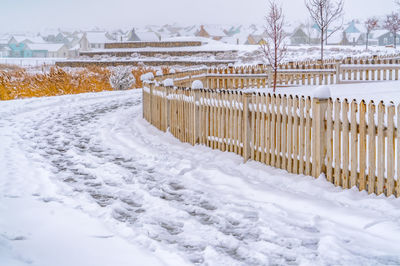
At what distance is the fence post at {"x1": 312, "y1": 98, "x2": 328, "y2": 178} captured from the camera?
7.38 metres

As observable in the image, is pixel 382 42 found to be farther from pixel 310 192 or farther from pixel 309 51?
pixel 310 192

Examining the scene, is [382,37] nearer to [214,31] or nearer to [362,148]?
[214,31]

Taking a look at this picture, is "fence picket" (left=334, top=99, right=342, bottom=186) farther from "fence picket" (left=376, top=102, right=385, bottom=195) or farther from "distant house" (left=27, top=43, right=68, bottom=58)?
"distant house" (left=27, top=43, right=68, bottom=58)

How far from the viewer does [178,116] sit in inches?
456

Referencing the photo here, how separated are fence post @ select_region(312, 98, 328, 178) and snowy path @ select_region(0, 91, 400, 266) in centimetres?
23

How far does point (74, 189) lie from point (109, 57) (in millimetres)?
67075

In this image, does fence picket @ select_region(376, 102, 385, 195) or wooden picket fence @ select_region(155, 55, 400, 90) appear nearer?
fence picket @ select_region(376, 102, 385, 195)

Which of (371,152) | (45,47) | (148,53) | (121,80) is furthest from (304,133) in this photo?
(45,47)

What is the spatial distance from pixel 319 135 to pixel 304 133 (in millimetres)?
394

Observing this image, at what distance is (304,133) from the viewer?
25.5 ft

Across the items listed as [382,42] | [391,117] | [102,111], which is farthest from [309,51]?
[391,117]

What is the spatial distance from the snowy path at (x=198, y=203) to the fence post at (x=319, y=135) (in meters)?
0.23

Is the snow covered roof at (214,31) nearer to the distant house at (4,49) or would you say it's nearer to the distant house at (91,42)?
the distant house at (91,42)

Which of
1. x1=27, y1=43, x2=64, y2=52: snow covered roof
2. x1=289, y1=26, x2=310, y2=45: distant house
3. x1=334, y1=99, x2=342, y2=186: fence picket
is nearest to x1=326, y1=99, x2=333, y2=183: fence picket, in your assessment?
x1=334, y1=99, x2=342, y2=186: fence picket
